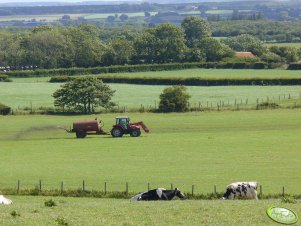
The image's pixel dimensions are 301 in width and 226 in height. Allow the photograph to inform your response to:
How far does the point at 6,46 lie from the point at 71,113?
69321 millimetres

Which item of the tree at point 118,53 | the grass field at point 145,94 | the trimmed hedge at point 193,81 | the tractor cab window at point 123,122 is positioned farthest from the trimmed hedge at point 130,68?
the tractor cab window at point 123,122

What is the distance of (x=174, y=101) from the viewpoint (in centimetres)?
7169

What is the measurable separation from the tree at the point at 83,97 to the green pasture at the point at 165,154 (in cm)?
487

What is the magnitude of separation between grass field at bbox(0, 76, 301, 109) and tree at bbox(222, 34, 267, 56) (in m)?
50.2

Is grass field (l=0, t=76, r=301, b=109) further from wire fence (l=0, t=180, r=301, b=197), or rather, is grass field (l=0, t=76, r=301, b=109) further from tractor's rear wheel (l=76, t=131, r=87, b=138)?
wire fence (l=0, t=180, r=301, b=197)

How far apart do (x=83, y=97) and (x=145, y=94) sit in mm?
21659

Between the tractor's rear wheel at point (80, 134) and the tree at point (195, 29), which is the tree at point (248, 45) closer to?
the tree at point (195, 29)

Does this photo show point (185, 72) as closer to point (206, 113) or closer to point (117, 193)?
point (206, 113)

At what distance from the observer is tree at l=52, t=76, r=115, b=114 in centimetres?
7231

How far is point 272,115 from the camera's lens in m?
66.5

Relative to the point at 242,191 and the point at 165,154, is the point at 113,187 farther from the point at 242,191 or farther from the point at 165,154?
the point at 165,154

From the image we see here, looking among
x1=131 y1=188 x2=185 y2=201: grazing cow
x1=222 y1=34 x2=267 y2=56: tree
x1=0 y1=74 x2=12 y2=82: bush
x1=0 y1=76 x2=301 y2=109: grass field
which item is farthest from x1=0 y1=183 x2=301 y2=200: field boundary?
x1=222 y1=34 x2=267 y2=56: tree

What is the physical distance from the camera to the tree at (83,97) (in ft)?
237

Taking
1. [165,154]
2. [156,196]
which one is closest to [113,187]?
[156,196]
